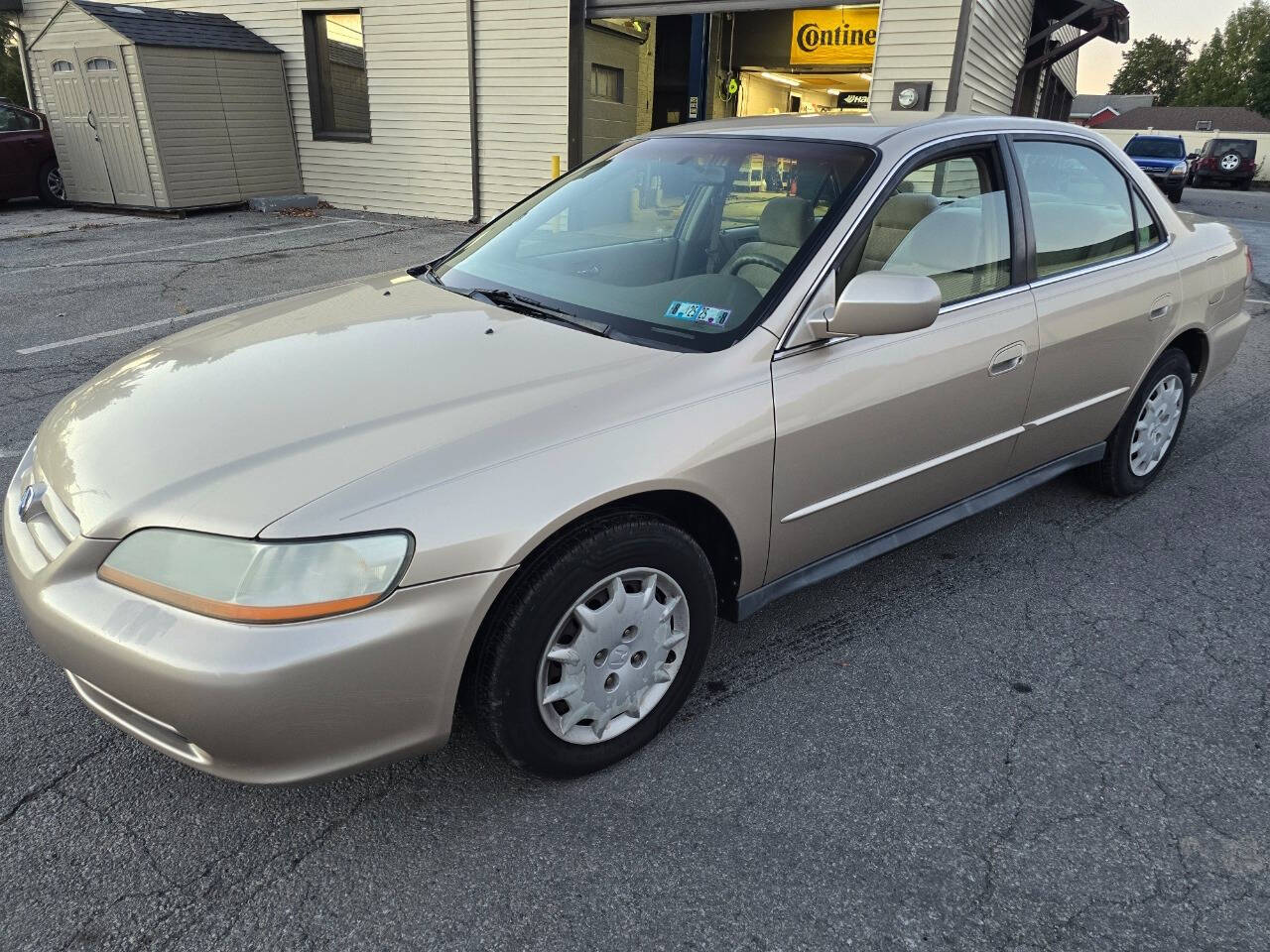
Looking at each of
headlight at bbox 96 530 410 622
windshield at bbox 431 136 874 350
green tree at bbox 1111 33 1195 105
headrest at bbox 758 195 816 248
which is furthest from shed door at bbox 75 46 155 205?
green tree at bbox 1111 33 1195 105

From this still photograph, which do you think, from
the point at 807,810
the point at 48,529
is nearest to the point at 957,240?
the point at 807,810

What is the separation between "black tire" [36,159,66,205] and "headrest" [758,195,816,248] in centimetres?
1464

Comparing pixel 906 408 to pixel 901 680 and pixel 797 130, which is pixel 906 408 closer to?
pixel 901 680

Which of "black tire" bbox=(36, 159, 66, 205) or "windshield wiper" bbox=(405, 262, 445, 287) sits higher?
"windshield wiper" bbox=(405, 262, 445, 287)

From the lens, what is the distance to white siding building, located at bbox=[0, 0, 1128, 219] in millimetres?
10820

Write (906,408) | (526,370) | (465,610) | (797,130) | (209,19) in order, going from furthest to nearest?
(209,19), (797,130), (906,408), (526,370), (465,610)

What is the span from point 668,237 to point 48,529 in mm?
1982

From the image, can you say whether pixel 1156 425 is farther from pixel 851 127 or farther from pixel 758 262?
pixel 758 262

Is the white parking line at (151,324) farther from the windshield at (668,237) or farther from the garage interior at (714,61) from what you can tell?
the garage interior at (714,61)

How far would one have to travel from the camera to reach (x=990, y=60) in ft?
35.2

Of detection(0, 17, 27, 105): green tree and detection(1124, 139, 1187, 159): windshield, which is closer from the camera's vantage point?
detection(1124, 139, 1187, 159): windshield

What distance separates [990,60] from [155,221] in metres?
11.4

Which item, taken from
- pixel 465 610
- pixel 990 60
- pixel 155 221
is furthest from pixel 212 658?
pixel 155 221

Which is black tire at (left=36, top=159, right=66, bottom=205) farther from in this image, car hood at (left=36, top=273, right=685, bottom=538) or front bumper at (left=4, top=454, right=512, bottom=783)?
front bumper at (left=4, top=454, right=512, bottom=783)
